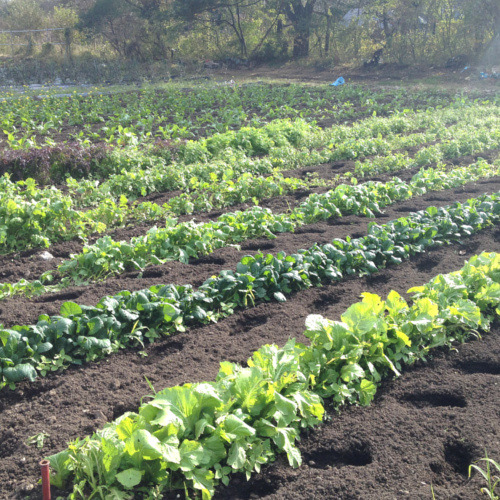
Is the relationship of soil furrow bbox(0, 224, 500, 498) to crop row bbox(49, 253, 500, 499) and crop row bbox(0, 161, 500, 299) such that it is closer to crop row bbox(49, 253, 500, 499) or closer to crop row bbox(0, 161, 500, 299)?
crop row bbox(49, 253, 500, 499)

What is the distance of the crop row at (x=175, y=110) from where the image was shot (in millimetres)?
12000

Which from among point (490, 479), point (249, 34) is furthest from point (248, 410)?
point (249, 34)

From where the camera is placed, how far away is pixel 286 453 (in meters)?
2.86

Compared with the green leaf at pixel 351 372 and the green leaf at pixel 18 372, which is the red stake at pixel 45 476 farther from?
the green leaf at pixel 351 372

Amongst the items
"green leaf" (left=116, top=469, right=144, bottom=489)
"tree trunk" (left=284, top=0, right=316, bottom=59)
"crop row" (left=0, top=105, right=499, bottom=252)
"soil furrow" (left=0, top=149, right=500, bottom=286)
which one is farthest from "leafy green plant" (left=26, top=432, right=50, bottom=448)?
"tree trunk" (left=284, top=0, right=316, bottom=59)

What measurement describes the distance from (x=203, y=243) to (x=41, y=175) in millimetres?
4379

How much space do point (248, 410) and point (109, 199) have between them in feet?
16.3

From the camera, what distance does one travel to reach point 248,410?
2826 millimetres

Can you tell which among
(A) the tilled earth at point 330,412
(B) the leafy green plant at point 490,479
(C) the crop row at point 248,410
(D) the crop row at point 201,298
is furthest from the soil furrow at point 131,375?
(B) the leafy green plant at point 490,479

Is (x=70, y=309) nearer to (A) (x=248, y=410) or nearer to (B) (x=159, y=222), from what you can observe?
(A) (x=248, y=410)

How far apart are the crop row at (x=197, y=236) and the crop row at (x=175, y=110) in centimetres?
504

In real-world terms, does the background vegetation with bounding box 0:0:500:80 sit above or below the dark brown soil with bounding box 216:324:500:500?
above

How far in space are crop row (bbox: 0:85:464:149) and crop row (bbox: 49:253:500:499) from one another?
7.97 metres

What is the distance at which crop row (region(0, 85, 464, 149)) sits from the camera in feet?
39.4
